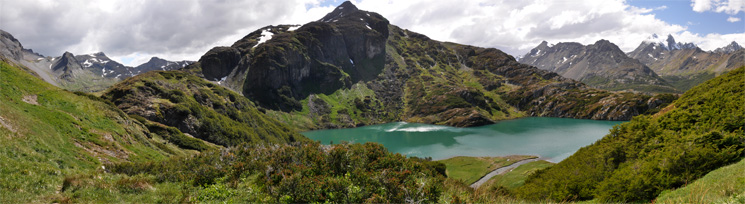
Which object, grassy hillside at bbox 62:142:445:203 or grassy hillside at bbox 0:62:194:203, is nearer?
grassy hillside at bbox 62:142:445:203

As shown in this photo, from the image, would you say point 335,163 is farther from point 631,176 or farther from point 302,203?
point 631,176

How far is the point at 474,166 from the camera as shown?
A: 90375 mm

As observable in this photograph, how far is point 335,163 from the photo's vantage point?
14602 millimetres

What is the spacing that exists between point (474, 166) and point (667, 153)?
7266 centimetres

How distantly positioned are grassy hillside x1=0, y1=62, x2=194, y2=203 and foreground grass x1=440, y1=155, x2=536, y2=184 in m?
69.9

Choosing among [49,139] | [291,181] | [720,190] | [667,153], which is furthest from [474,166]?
[49,139]

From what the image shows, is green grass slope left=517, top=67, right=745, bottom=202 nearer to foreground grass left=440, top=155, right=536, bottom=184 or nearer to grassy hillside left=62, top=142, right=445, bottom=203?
grassy hillside left=62, top=142, right=445, bottom=203

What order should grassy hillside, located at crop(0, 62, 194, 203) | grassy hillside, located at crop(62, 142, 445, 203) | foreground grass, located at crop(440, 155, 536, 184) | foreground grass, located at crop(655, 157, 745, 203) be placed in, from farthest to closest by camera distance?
foreground grass, located at crop(440, 155, 536, 184), grassy hillside, located at crop(0, 62, 194, 203), grassy hillside, located at crop(62, 142, 445, 203), foreground grass, located at crop(655, 157, 745, 203)

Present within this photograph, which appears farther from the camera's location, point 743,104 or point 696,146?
point 743,104

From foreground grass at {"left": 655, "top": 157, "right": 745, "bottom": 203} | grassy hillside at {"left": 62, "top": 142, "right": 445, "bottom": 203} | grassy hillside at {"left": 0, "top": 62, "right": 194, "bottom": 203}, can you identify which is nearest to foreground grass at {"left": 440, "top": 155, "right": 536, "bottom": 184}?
foreground grass at {"left": 655, "top": 157, "right": 745, "bottom": 203}

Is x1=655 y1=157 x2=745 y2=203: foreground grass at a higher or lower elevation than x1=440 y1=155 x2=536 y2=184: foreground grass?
higher

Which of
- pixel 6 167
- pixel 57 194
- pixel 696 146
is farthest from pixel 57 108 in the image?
pixel 696 146

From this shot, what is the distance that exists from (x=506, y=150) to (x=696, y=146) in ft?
336

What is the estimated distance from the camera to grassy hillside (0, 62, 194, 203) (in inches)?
477
